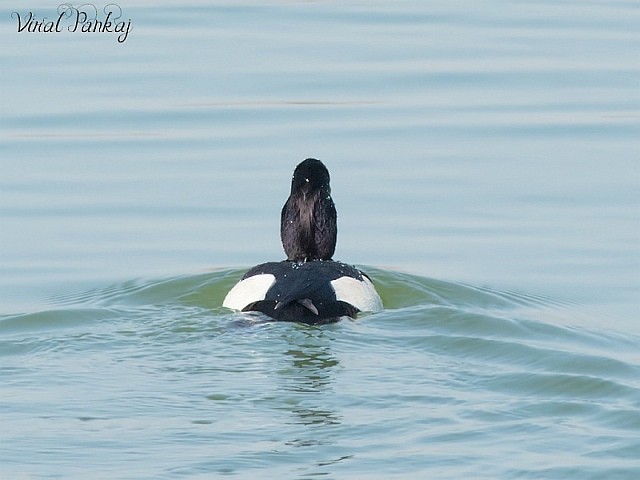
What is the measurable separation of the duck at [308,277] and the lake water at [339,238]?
20cm

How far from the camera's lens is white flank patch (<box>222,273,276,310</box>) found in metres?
11.1

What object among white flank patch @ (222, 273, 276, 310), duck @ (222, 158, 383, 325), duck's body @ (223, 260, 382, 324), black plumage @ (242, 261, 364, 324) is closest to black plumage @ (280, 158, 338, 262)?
duck @ (222, 158, 383, 325)

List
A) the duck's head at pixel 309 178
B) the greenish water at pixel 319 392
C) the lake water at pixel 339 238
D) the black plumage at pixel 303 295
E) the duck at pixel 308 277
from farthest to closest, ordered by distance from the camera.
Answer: the duck's head at pixel 309 178 < the duck at pixel 308 277 < the black plumage at pixel 303 295 < the lake water at pixel 339 238 < the greenish water at pixel 319 392

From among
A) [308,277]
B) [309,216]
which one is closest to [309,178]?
[309,216]

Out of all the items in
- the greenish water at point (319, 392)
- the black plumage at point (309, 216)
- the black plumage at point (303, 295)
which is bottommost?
the greenish water at point (319, 392)

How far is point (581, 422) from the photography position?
8.82 m

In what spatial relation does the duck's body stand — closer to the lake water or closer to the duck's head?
the lake water

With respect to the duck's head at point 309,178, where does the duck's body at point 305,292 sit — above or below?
below

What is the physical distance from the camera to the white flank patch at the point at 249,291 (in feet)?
36.4

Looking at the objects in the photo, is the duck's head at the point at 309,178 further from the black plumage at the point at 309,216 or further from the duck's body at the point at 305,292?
the duck's body at the point at 305,292

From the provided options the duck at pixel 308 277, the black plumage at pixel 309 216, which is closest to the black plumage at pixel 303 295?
the duck at pixel 308 277

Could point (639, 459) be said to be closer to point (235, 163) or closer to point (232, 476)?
point (232, 476)

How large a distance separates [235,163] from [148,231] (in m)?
2.02

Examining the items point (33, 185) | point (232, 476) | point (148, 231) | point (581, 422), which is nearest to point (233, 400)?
point (232, 476)
